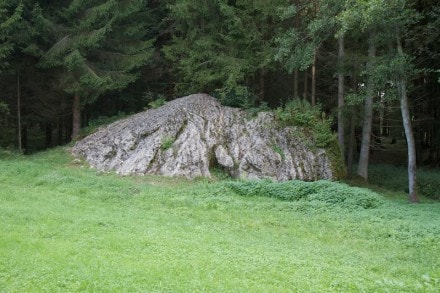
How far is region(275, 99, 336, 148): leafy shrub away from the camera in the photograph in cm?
1681

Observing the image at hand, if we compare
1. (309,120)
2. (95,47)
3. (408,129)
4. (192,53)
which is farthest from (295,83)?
(95,47)

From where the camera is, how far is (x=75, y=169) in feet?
49.9

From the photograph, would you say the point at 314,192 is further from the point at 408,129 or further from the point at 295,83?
the point at 295,83

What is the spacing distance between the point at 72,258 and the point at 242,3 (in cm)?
1523

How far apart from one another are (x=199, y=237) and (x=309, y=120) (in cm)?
1049

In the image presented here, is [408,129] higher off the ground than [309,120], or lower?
lower

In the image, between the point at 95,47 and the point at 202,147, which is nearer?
the point at 202,147

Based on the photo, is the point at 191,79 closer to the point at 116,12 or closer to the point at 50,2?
the point at 116,12

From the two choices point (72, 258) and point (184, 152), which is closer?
point (72, 258)

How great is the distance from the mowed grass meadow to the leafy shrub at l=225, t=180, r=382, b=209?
0.04 meters

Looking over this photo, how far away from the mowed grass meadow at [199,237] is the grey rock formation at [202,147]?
3.75ft

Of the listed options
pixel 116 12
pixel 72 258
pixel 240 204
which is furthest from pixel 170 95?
pixel 72 258

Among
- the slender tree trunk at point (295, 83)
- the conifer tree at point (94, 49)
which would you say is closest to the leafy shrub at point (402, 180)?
the slender tree trunk at point (295, 83)

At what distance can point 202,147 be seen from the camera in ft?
52.5
